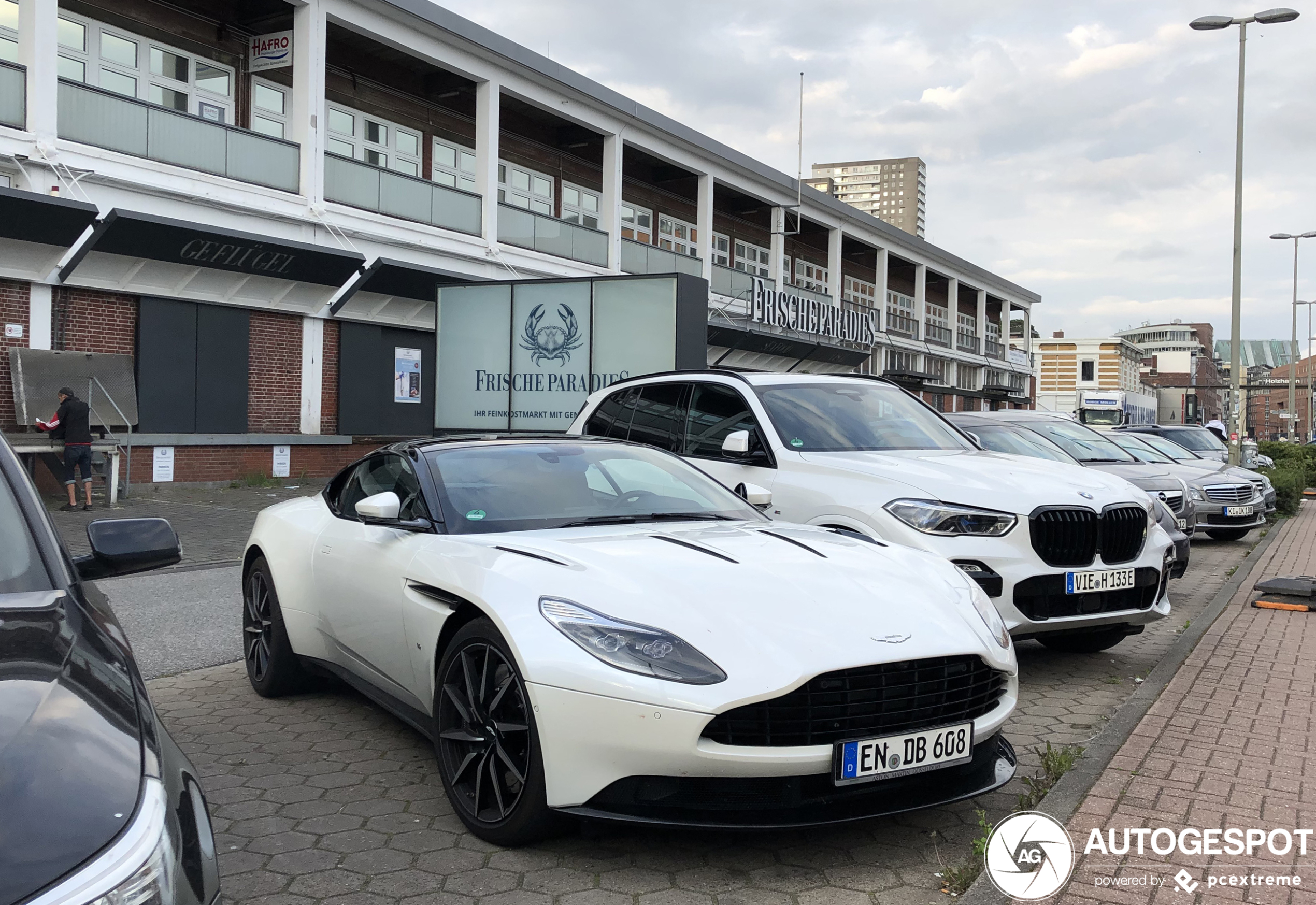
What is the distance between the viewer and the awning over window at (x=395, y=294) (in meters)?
20.5

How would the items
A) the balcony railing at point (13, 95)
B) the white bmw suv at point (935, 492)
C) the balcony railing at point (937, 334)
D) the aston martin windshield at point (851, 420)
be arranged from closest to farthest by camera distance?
the white bmw suv at point (935, 492), the aston martin windshield at point (851, 420), the balcony railing at point (13, 95), the balcony railing at point (937, 334)

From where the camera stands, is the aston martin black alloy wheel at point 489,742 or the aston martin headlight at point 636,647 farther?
the aston martin black alloy wheel at point 489,742

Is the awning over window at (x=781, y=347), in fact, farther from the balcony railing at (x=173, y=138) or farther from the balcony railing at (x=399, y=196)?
the balcony railing at (x=173, y=138)

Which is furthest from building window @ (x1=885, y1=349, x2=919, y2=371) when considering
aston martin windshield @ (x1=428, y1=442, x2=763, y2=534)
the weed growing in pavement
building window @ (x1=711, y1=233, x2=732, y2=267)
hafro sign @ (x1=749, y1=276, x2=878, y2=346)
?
the weed growing in pavement

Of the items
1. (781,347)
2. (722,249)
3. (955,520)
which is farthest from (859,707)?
(722,249)

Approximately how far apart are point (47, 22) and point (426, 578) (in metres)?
15.4

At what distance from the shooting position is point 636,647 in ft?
10.5

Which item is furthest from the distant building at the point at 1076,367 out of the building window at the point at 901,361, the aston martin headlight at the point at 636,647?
the aston martin headlight at the point at 636,647

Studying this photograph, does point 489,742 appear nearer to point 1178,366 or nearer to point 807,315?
point 807,315

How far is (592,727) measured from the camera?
10.3 ft

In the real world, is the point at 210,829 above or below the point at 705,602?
below

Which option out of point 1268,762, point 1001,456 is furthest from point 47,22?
point 1268,762

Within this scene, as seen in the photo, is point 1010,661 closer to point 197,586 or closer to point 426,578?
point 426,578

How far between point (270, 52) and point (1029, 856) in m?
20.3
